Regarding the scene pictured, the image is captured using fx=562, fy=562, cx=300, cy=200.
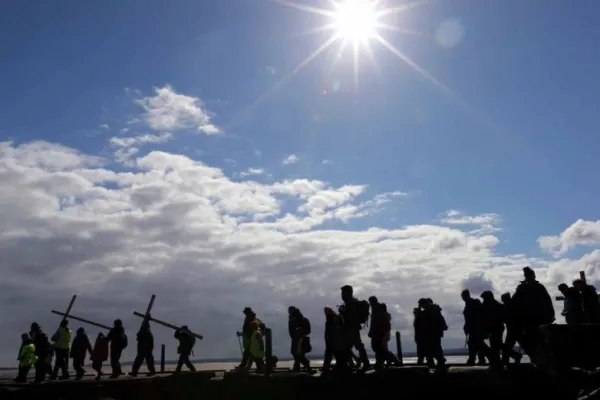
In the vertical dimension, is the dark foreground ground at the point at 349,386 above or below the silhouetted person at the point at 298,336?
below

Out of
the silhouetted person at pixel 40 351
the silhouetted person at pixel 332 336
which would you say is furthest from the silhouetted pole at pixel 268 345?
the silhouetted person at pixel 40 351

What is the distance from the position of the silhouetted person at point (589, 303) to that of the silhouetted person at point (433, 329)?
342cm

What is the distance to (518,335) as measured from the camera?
13062 mm

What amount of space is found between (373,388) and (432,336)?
2.41 m

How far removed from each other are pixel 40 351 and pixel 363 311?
40.3 feet

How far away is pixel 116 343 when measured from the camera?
62.7 feet

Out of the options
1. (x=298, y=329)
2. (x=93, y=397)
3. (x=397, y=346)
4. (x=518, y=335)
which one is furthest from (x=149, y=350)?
(x=518, y=335)

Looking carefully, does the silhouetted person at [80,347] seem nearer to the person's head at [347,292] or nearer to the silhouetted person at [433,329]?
the person's head at [347,292]

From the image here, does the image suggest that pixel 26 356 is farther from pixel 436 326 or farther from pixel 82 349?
pixel 436 326

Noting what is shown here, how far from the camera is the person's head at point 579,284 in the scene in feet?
46.4

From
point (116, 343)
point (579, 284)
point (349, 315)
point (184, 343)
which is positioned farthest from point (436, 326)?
point (116, 343)

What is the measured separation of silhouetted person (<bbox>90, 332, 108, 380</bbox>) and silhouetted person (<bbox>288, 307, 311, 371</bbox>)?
26.0ft

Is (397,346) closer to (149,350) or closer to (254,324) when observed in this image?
(254,324)

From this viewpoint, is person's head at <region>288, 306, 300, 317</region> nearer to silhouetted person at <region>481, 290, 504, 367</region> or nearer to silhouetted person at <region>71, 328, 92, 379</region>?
silhouetted person at <region>481, 290, 504, 367</region>
